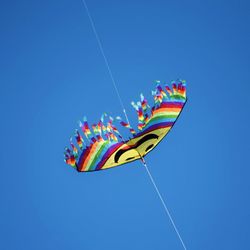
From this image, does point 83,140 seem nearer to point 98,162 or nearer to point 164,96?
point 98,162

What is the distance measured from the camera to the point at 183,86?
6.78 m

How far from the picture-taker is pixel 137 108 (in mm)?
6527

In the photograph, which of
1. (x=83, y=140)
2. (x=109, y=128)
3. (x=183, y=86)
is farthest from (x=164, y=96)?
(x=83, y=140)

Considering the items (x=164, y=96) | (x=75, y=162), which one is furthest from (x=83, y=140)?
(x=164, y=96)

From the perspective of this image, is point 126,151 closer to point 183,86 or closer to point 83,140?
point 83,140

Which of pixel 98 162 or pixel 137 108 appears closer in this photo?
pixel 137 108

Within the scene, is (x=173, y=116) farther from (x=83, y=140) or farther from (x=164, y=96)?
(x=83, y=140)

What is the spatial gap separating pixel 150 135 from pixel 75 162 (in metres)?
1.20

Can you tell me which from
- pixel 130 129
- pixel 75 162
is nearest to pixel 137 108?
pixel 130 129

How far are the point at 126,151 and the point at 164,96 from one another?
3.41 ft

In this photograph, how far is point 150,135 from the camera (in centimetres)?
688

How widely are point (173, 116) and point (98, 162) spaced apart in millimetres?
1353

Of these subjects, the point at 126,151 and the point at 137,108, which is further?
the point at 126,151

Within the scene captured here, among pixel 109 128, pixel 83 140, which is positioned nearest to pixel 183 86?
pixel 109 128
